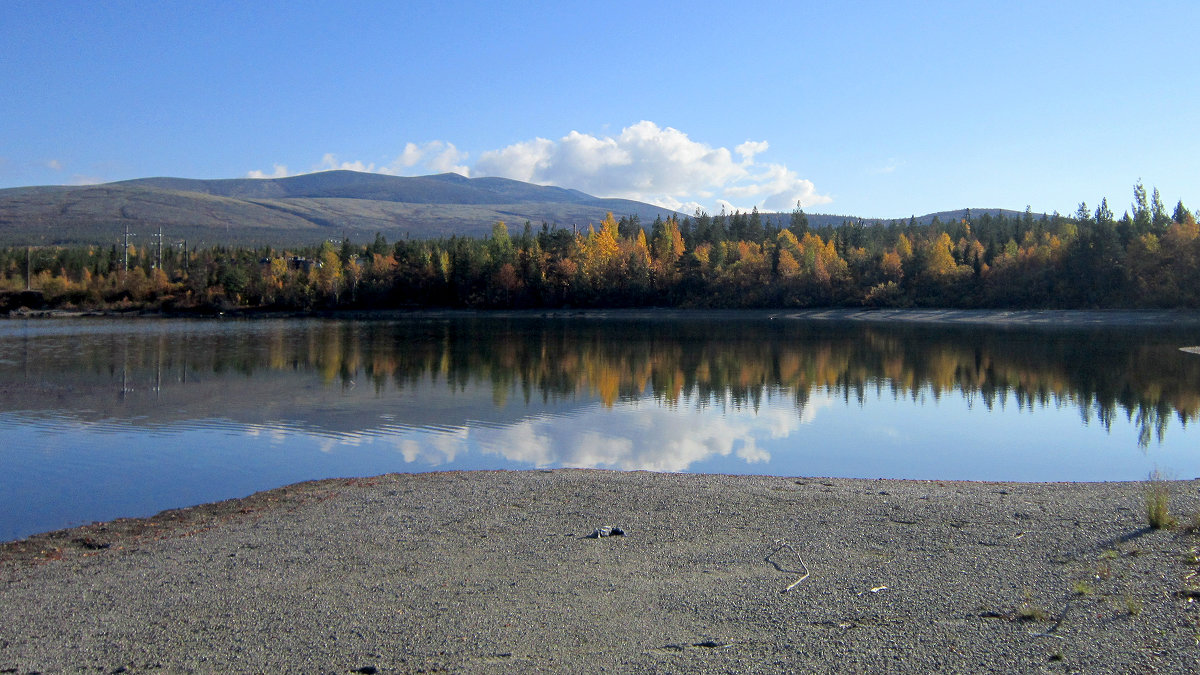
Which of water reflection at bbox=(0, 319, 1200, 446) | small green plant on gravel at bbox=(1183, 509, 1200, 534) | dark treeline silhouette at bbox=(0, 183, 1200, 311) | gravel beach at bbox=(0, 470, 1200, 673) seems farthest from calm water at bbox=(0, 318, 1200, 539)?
dark treeline silhouette at bbox=(0, 183, 1200, 311)

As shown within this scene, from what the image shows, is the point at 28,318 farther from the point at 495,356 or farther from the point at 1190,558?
the point at 1190,558

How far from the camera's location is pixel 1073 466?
620 inches

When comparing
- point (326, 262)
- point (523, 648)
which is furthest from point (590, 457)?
point (326, 262)

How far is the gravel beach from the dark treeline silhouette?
70.7 metres

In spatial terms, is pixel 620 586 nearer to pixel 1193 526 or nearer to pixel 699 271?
pixel 1193 526

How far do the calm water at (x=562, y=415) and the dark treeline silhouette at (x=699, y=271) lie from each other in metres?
34.1

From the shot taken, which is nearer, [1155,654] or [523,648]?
[1155,654]

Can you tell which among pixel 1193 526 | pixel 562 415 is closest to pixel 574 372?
pixel 562 415

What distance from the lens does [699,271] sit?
8975cm

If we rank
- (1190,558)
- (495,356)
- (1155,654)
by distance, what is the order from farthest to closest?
(495,356)
(1190,558)
(1155,654)

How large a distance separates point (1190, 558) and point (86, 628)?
9654mm

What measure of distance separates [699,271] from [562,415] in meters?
69.2

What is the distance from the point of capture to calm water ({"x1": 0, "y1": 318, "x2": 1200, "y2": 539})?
50.1 feet

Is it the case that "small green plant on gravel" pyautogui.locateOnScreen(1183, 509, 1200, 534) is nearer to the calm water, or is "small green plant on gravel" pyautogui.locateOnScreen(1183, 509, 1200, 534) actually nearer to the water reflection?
the calm water
